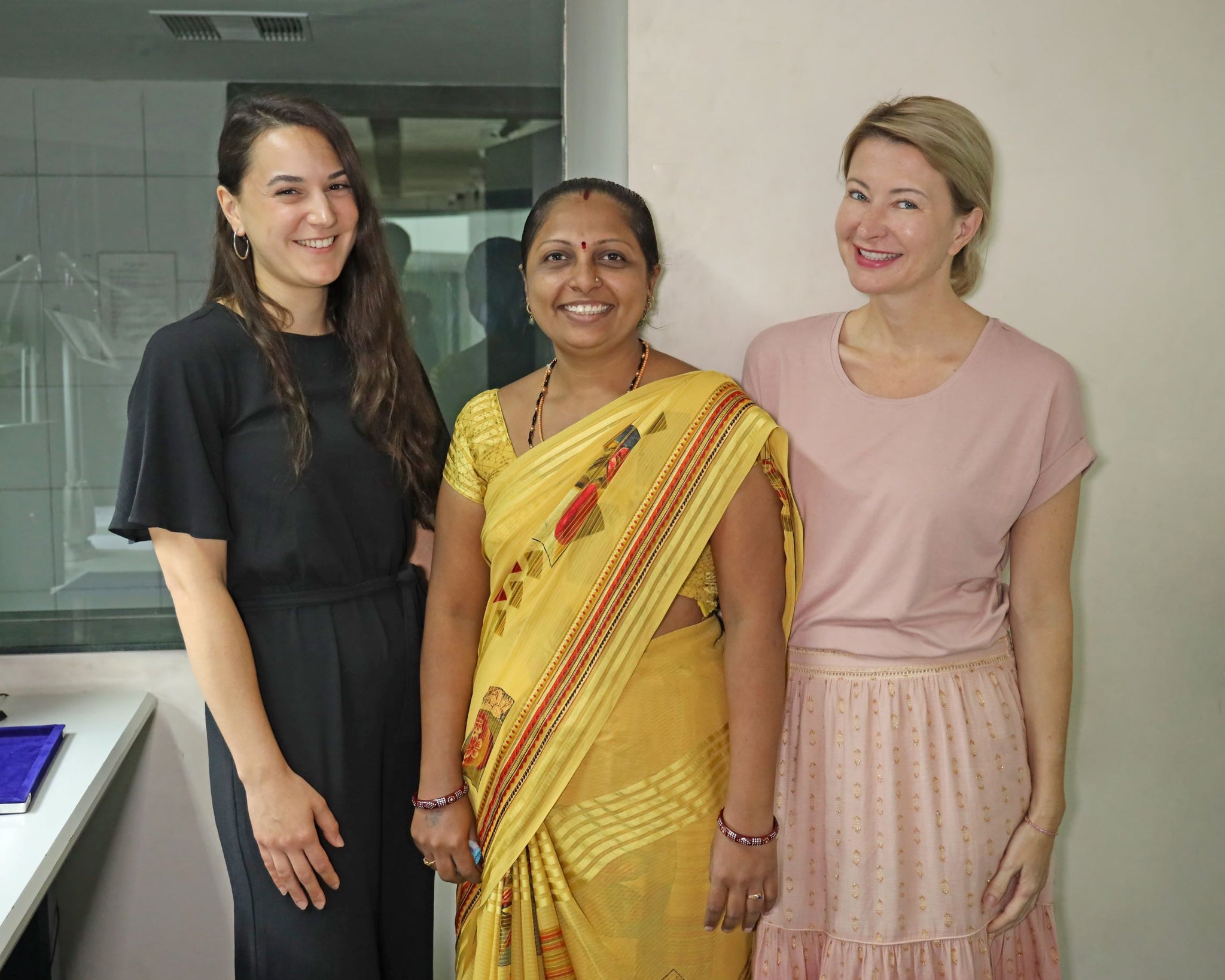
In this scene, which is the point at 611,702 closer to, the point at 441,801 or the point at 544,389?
the point at 441,801

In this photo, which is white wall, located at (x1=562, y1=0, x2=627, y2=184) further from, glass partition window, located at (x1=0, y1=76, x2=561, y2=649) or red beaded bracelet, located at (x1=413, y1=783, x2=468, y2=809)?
red beaded bracelet, located at (x1=413, y1=783, x2=468, y2=809)

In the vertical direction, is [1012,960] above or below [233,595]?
below

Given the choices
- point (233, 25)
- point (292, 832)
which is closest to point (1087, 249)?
point (292, 832)

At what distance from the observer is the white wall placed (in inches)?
60.3

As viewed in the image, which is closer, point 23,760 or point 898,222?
point 898,222

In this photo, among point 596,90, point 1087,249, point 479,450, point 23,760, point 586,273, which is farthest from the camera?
point 596,90

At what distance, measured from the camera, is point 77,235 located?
185 centimetres

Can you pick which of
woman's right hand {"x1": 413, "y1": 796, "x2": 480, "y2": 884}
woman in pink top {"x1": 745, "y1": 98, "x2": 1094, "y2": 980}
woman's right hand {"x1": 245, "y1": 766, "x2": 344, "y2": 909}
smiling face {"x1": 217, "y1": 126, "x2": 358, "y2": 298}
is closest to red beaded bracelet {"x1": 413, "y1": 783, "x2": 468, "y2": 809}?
woman's right hand {"x1": 413, "y1": 796, "x2": 480, "y2": 884}

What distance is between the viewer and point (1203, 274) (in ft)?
5.26

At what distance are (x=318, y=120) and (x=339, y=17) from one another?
0.80 m

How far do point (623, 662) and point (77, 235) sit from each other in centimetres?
135

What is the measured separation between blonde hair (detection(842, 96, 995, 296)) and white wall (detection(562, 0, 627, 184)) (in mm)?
404

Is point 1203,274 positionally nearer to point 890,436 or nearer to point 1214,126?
point 1214,126

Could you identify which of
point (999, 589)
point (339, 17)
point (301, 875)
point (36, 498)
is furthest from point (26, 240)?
point (999, 589)
